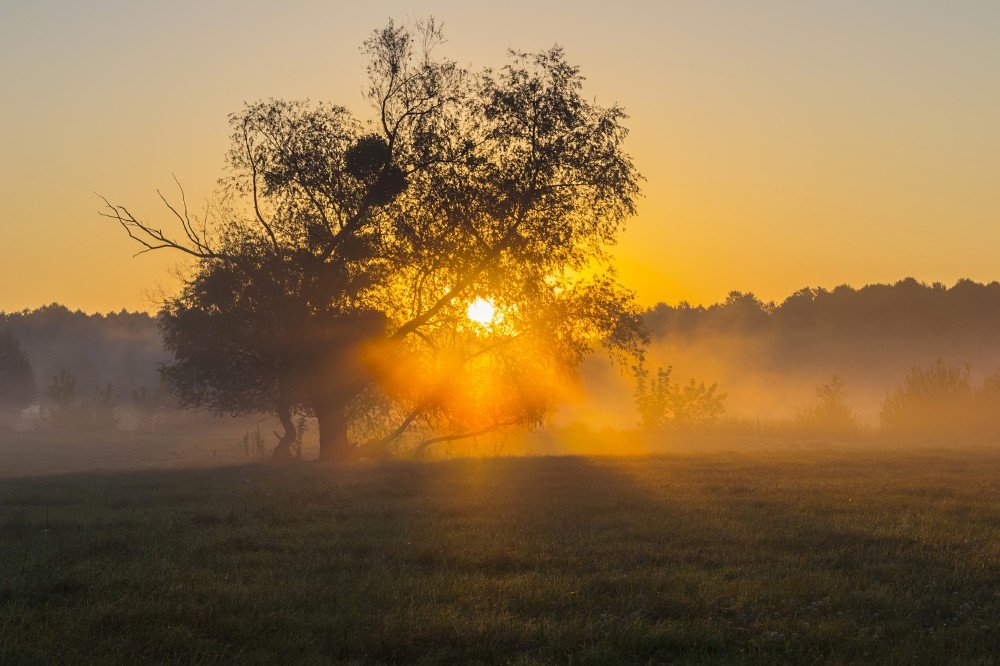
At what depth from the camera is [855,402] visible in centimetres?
10712

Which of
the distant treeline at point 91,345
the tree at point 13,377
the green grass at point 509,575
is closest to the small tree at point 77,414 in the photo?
the tree at point 13,377

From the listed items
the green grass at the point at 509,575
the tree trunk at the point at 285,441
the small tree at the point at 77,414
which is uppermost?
the small tree at the point at 77,414

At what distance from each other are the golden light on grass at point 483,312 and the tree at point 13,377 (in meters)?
71.9

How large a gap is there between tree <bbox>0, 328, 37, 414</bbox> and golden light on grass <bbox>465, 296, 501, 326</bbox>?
71.9 meters

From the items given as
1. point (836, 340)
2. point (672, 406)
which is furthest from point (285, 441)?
point (836, 340)

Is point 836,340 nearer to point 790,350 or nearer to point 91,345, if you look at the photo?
point 790,350

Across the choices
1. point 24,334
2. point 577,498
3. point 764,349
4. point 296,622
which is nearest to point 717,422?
point 577,498

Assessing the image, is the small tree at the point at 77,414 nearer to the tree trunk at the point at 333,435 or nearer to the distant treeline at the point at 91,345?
the distant treeline at the point at 91,345

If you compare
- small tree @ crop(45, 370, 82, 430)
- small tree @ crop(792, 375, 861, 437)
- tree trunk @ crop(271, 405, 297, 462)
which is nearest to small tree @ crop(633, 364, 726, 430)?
small tree @ crop(792, 375, 861, 437)

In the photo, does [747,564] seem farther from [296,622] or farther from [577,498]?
[577,498]

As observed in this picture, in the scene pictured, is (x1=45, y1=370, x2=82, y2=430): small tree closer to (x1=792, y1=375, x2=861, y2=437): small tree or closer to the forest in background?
the forest in background

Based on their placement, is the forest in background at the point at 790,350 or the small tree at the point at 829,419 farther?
the forest in background at the point at 790,350

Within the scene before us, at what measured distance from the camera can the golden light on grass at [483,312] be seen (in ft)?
104

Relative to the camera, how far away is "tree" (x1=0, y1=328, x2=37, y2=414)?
87.4 meters
